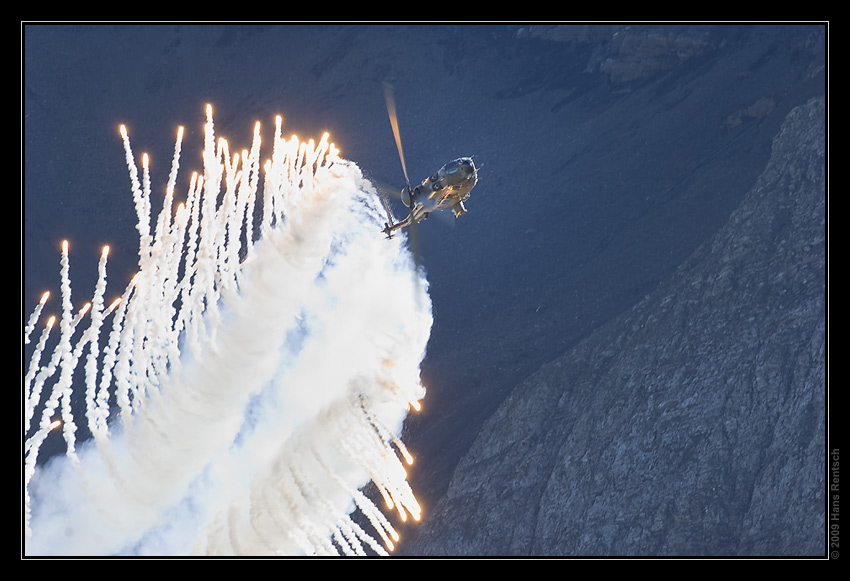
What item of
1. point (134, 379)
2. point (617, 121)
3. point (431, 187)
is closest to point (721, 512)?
point (431, 187)

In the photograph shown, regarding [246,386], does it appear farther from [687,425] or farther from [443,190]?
[687,425]

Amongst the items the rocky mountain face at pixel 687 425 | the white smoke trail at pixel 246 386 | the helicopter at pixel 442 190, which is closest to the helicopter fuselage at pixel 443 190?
the helicopter at pixel 442 190

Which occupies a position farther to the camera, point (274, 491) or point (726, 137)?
point (726, 137)

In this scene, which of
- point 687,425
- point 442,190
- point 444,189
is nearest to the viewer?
point 444,189

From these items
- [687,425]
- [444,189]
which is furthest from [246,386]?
[687,425]

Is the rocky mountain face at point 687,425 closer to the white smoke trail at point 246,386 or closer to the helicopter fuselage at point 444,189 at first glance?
the white smoke trail at point 246,386

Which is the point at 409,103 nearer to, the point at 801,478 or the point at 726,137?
the point at 726,137
